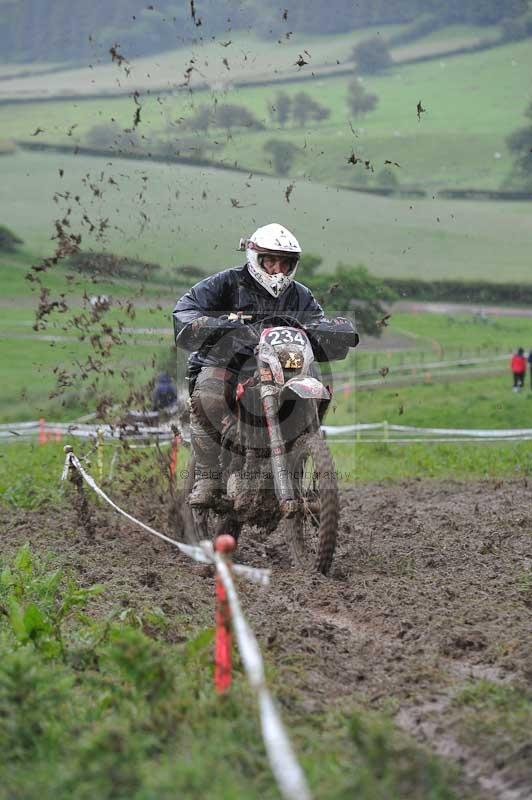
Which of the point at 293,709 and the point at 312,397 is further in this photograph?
the point at 312,397

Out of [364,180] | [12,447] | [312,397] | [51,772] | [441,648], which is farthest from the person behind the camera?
[364,180]

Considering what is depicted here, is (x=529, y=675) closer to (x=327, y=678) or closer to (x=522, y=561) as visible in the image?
(x=327, y=678)

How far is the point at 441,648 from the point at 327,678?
0.80 meters

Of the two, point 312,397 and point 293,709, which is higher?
point 312,397

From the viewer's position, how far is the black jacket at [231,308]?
9.80 m

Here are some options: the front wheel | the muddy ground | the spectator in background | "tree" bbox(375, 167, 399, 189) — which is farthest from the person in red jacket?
the front wheel

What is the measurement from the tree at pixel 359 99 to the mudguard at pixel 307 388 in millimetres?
43790

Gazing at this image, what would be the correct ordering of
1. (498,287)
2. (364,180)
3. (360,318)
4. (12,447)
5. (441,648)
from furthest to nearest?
1. (498,287)
2. (364,180)
3. (360,318)
4. (12,447)
5. (441,648)

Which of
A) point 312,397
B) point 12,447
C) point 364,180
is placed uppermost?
point 364,180

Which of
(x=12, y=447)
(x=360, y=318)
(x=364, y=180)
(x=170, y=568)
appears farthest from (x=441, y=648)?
(x=364, y=180)

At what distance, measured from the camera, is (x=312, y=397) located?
8695 mm

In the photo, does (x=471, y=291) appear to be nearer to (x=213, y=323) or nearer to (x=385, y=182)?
(x=385, y=182)

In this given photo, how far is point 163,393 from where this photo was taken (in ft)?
58.1

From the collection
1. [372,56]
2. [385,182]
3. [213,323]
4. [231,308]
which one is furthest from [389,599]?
[372,56]
